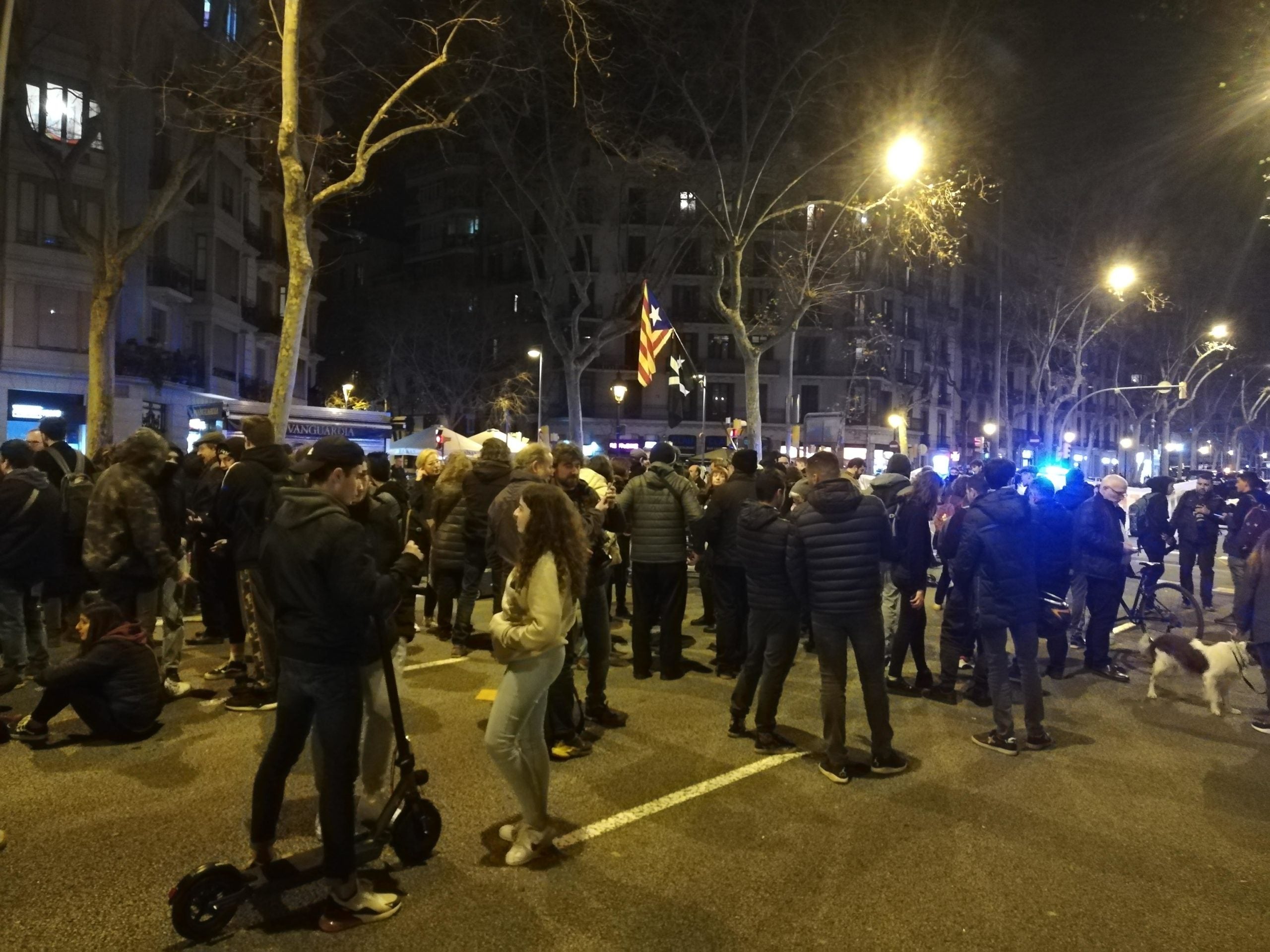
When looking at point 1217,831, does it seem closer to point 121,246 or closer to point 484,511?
point 484,511

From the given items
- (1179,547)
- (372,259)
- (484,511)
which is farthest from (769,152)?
(372,259)

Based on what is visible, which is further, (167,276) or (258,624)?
(167,276)

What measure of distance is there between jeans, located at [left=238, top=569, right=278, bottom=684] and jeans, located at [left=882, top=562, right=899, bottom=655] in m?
4.92

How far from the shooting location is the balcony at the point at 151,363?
28.1m

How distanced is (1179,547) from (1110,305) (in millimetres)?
31569

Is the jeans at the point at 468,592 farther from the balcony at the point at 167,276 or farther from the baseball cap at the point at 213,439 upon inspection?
the balcony at the point at 167,276

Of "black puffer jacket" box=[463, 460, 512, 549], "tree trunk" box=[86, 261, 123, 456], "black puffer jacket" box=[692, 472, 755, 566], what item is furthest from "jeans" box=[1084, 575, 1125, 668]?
"tree trunk" box=[86, 261, 123, 456]

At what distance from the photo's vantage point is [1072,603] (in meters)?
8.99

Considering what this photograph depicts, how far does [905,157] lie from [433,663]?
37.0ft

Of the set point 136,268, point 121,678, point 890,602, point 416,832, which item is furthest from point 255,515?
point 136,268

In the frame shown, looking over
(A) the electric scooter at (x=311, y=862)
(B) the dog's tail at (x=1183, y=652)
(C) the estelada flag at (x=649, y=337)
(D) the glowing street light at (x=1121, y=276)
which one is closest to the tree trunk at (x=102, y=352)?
(C) the estelada flag at (x=649, y=337)

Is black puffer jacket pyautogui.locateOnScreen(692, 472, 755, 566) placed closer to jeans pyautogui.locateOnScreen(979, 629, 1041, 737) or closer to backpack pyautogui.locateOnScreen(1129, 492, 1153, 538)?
jeans pyautogui.locateOnScreen(979, 629, 1041, 737)

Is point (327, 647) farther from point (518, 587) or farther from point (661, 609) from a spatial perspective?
point (661, 609)

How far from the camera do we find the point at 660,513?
24.2 ft
